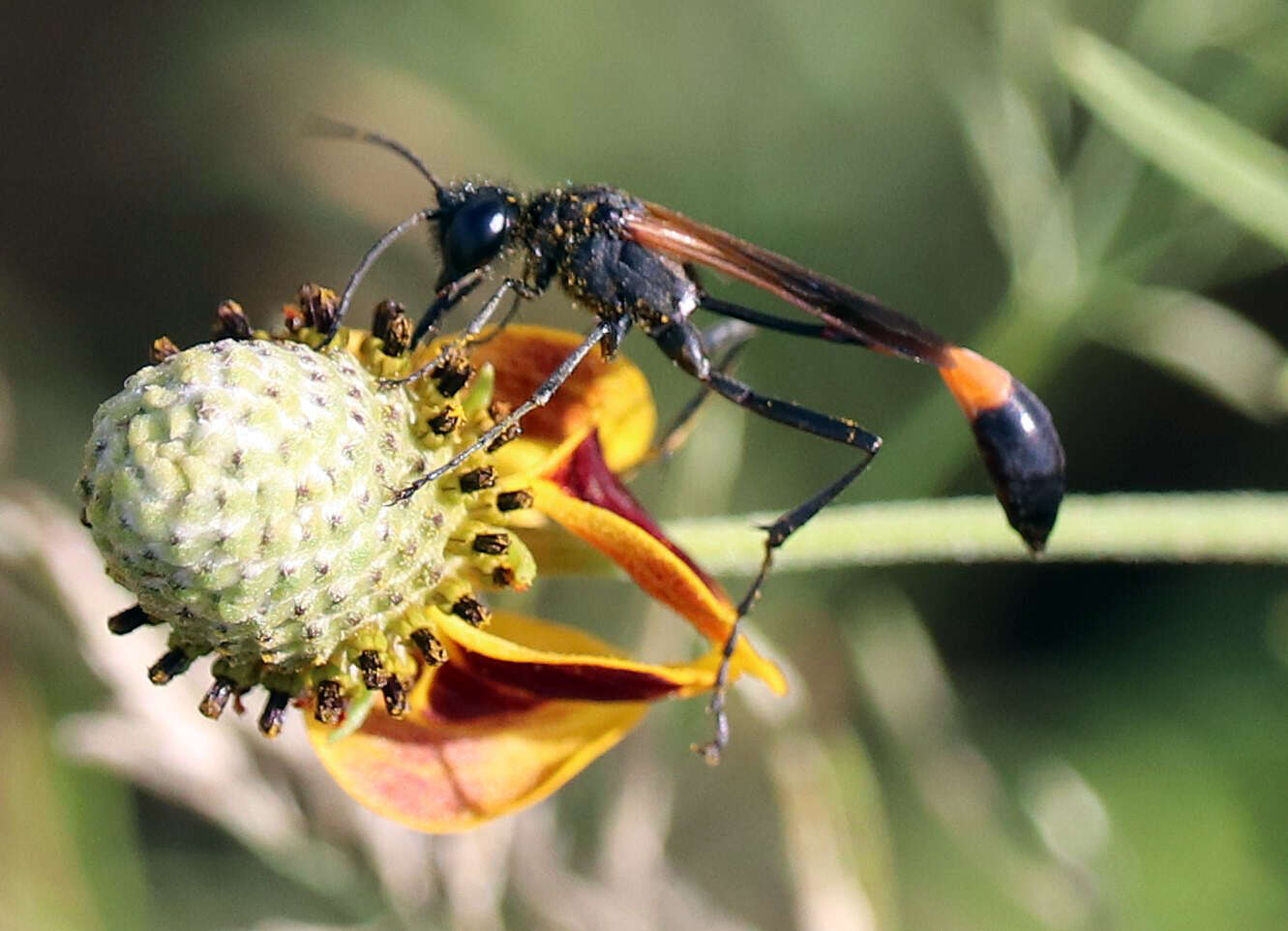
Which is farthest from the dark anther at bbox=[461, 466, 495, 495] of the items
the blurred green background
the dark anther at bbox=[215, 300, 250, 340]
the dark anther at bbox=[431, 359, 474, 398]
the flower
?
the blurred green background

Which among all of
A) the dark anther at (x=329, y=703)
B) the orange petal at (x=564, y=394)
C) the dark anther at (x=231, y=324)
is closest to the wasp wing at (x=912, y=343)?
the orange petal at (x=564, y=394)

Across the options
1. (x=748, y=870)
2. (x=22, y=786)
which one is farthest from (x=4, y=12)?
(x=748, y=870)

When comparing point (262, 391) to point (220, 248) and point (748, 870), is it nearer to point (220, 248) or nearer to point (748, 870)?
point (748, 870)

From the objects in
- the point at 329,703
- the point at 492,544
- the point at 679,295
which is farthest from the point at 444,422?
the point at 679,295

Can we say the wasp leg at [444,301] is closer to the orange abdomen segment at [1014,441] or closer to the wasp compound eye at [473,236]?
the wasp compound eye at [473,236]

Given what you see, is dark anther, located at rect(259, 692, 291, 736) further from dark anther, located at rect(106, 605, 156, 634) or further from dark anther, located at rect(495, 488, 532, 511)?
dark anther, located at rect(495, 488, 532, 511)

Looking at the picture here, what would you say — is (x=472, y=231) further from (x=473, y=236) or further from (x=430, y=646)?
(x=430, y=646)
